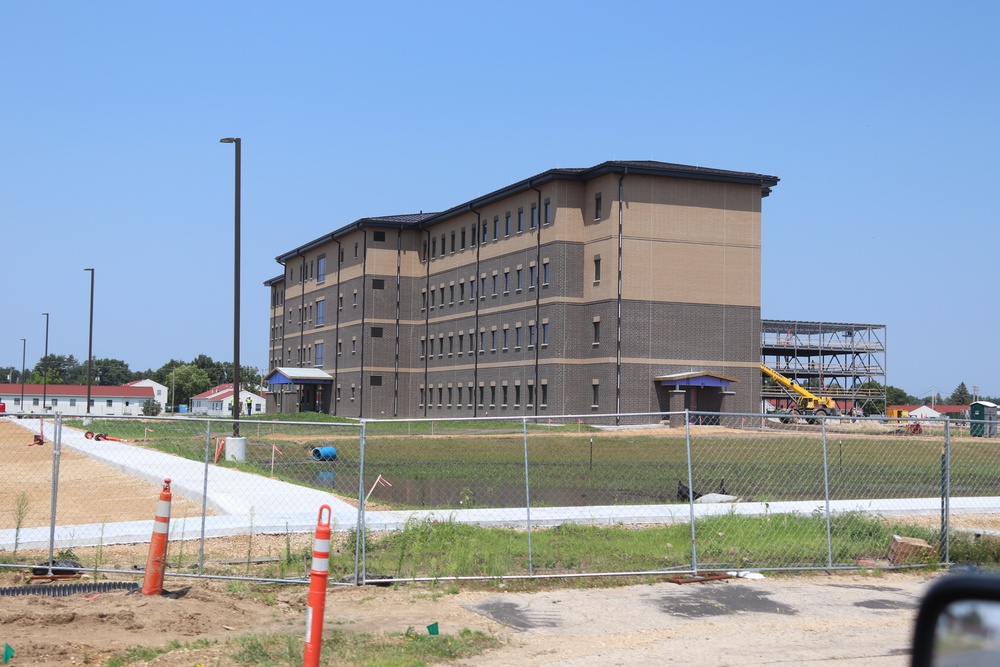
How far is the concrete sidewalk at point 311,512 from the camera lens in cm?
1452

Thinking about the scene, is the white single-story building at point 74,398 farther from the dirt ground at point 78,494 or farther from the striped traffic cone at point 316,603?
the striped traffic cone at point 316,603

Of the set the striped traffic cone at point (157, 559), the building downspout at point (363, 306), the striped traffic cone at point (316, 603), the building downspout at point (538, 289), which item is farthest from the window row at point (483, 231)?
the striped traffic cone at point (316, 603)

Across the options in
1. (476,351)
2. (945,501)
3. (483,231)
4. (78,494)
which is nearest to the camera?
(945,501)

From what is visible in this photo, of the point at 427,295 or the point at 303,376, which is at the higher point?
the point at 427,295

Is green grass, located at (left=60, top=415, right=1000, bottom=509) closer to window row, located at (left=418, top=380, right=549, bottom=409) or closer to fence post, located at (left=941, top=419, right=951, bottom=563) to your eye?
fence post, located at (left=941, top=419, right=951, bottom=563)

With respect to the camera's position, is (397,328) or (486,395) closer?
(486,395)

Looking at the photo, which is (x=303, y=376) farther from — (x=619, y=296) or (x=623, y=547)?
(x=623, y=547)

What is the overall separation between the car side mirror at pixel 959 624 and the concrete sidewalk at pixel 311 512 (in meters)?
10.3

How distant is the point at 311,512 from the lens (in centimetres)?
1720

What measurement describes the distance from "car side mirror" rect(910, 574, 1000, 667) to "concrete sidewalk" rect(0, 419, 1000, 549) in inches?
404

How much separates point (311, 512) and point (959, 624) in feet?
51.4

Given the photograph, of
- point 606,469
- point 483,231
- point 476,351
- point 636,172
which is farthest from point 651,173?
point 606,469

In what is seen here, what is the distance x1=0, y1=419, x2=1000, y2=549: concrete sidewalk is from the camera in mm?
14523

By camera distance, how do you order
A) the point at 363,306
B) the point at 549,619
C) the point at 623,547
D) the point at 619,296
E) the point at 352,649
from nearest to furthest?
1. the point at 352,649
2. the point at 549,619
3. the point at 623,547
4. the point at 619,296
5. the point at 363,306
